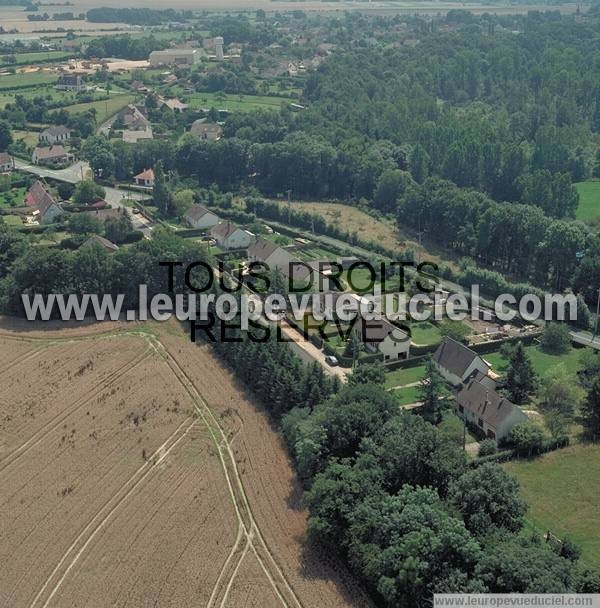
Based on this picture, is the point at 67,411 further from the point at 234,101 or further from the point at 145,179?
the point at 234,101

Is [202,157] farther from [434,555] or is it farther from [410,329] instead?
[434,555]

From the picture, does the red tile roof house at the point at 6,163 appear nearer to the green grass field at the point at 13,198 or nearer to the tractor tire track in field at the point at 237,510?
the green grass field at the point at 13,198

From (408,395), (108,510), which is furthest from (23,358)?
(408,395)

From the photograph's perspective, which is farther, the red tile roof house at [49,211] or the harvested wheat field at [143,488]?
the red tile roof house at [49,211]

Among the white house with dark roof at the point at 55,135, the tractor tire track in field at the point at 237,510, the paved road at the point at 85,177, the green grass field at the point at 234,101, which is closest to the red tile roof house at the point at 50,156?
the paved road at the point at 85,177

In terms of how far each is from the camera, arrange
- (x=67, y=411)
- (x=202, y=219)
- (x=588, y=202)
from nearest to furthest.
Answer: (x=67, y=411) < (x=202, y=219) < (x=588, y=202)

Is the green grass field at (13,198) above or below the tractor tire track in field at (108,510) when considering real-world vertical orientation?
below

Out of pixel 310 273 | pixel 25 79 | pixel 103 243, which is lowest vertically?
pixel 25 79
